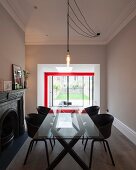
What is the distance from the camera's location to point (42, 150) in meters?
3.43

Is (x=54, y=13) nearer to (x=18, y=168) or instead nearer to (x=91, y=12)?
(x=91, y=12)

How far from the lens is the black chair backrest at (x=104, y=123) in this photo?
115 inches

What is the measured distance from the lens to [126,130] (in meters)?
4.34

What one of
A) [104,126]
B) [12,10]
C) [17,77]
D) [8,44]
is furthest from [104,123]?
[12,10]

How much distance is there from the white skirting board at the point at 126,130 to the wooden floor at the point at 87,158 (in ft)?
0.53

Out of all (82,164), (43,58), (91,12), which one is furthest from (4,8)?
(82,164)

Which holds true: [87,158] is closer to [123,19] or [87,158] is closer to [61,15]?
[61,15]

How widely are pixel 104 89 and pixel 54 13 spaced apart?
12.3 ft

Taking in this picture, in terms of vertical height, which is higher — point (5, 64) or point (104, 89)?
point (5, 64)

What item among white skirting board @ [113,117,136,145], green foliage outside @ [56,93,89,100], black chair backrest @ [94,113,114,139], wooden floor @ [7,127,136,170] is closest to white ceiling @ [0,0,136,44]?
black chair backrest @ [94,113,114,139]

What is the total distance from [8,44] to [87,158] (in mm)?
3086

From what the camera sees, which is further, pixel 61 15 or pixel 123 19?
pixel 123 19

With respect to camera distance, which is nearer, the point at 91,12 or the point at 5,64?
the point at 5,64

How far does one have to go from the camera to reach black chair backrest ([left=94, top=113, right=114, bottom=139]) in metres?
2.91
